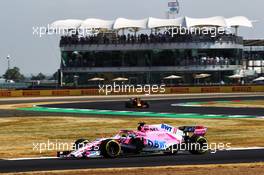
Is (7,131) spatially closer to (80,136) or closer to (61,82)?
(80,136)

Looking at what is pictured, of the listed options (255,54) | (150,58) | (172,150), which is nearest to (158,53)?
(150,58)

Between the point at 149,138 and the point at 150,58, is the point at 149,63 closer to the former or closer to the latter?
A: the point at 150,58

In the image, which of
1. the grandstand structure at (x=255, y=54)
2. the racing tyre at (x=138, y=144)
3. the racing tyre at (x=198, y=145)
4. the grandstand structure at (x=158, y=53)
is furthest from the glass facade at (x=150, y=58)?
the racing tyre at (x=138, y=144)

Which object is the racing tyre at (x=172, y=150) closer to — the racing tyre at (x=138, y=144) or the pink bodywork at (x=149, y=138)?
the pink bodywork at (x=149, y=138)

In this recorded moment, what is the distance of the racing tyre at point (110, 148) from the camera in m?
17.4

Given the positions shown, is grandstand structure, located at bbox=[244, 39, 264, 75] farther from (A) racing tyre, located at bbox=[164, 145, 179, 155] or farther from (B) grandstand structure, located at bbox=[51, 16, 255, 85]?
(A) racing tyre, located at bbox=[164, 145, 179, 155]

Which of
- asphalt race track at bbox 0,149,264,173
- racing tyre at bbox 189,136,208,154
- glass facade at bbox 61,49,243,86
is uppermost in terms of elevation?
glass facade at bbox 61,49,243,86

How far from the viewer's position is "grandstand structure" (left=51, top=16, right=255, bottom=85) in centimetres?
8706

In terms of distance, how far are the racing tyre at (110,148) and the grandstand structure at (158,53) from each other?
69320 mm

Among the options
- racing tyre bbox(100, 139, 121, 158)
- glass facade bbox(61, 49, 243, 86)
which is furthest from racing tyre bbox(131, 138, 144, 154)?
glass facade bbox(61, 49, 243, 86)

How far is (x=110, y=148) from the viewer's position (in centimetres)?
1745

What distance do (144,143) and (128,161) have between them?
1220mm

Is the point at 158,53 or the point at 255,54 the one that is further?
the point at 255,54

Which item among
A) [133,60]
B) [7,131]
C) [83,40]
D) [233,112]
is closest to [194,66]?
[133,60]
